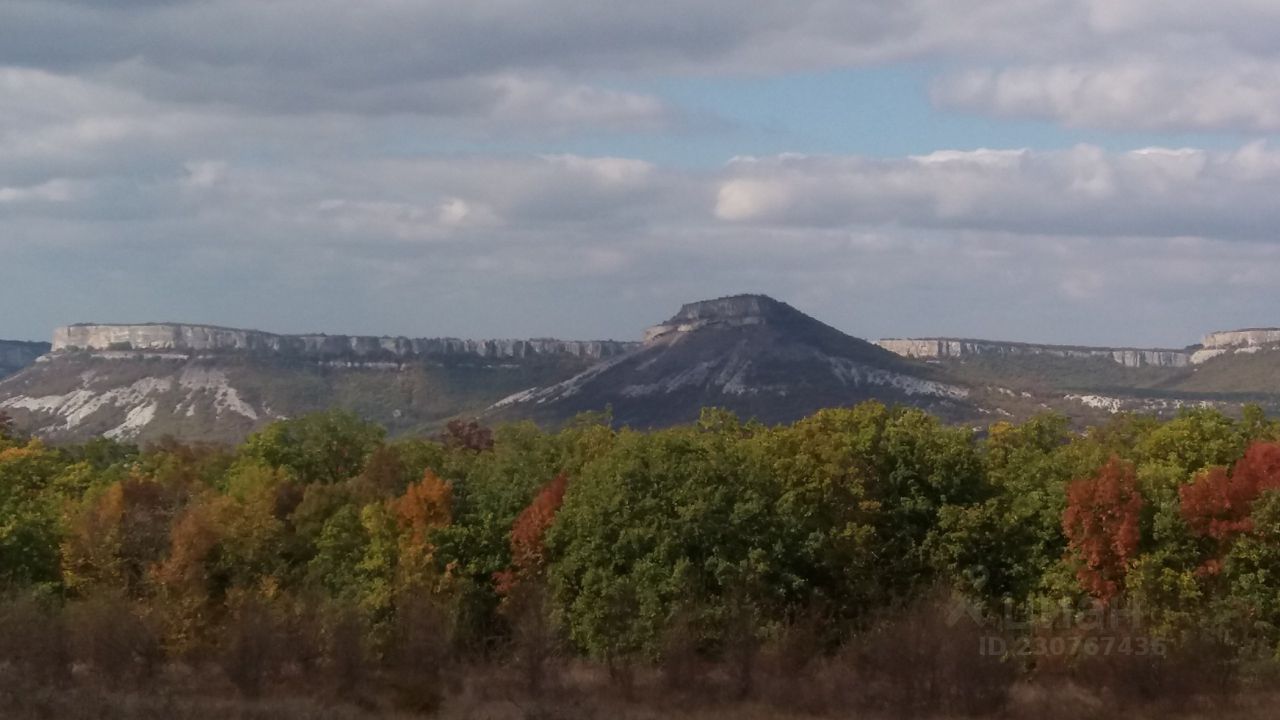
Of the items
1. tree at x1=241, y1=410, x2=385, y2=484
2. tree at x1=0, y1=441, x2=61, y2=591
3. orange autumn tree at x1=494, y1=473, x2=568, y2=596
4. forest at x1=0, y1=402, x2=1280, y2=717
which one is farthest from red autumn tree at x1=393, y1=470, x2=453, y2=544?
tree at x1=0, y1=441, x2=61, y2=591

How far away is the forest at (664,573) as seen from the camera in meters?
42.2

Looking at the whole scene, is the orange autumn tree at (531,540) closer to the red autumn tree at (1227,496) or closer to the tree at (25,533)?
the tree at (25,533)

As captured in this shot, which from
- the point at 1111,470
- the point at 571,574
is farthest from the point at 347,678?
the point at 1111,470

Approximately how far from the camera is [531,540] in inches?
2589

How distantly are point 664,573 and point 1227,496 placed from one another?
21.3 meters

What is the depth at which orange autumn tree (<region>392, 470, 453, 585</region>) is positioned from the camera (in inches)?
2613


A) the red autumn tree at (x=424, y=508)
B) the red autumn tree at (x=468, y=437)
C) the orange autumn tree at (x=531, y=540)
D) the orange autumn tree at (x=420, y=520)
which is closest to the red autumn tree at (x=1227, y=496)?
the orange autumn tree at (x=531, y=540)

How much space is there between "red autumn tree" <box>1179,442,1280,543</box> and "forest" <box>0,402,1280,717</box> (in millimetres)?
122

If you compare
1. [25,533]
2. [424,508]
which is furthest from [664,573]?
[25,533]

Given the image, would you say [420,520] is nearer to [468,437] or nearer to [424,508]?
[424,508]

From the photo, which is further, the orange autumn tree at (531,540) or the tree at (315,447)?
the tree at (315,447)

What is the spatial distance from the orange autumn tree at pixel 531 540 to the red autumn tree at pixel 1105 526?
21634 millimetres

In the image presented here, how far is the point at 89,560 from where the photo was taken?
236 ft

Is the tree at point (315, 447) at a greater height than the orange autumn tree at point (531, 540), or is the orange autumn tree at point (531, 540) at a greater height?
the tree at point (315, 447)
